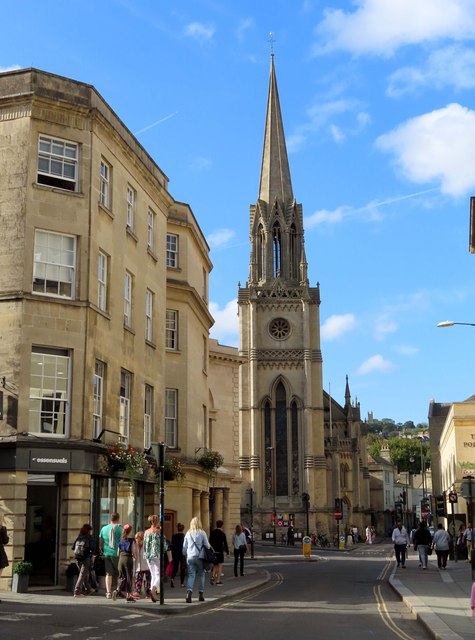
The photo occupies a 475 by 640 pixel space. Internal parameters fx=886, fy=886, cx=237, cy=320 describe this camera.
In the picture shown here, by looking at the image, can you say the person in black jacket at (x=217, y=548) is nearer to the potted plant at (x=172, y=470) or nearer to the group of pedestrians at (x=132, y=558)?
the potted plant at (x=172, y=470)

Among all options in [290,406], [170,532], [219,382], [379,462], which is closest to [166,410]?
[170,532]

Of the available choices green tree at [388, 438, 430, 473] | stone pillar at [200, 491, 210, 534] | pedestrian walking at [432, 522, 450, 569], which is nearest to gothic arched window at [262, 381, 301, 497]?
stone pillar at [200, 491, 210, 534]

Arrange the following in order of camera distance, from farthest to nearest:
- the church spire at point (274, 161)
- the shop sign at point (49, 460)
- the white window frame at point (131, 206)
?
the church spire at point (274, 161)
the white window frame at point (131, 206)
the shop sign at point (49, 460)

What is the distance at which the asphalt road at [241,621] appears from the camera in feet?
41.2

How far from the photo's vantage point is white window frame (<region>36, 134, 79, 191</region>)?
21422mm

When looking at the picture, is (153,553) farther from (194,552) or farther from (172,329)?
(172,329)

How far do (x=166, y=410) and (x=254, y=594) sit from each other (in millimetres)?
10801

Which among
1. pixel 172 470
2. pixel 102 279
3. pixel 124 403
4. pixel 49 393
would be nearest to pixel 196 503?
pixel 172 470

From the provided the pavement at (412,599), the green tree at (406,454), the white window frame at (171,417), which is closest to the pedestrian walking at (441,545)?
the pavement at (412,599)

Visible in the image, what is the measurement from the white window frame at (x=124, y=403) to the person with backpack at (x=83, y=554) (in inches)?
201

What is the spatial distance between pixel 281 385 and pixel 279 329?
6.02 m

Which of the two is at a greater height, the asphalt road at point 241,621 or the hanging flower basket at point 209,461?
the hanging flower basket at point 209,461

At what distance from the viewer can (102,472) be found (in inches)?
835

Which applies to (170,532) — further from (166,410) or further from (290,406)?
(290,406)
